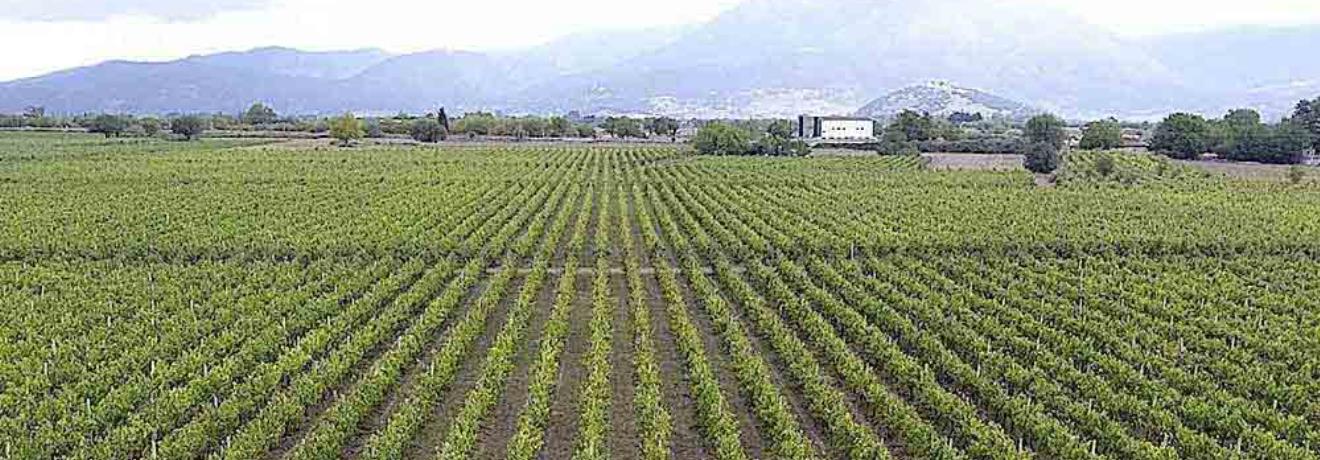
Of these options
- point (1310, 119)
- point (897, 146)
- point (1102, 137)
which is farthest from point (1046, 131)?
point (1310, 119)

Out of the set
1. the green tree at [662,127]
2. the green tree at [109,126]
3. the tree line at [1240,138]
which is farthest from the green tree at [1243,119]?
the green tree at [109,126]

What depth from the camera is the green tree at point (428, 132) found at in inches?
5202

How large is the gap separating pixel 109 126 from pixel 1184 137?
119m

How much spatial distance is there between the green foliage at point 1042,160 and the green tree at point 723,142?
99.3ft

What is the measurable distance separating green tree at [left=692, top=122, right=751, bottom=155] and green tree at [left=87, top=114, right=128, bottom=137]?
73115mm

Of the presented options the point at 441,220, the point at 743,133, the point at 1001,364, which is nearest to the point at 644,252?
the point at 441,220

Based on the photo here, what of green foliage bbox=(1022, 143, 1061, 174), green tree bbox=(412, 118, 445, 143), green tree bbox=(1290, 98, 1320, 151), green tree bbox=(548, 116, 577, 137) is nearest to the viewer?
green foliage bbox=(1022, 143, 1061, 174)

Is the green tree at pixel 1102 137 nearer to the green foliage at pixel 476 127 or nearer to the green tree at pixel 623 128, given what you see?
the green tree at pixel 623 128

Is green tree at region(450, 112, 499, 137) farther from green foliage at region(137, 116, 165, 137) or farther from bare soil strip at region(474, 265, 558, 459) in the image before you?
bare soil strip at region(474, 265, 558, 459)

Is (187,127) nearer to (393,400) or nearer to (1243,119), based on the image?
(1243,119)

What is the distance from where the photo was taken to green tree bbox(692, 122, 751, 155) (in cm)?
10725

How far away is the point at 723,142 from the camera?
107 m

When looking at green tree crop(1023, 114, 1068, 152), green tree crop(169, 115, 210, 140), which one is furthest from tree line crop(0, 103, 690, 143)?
green tree crop(1023, 114, 1068, 152)

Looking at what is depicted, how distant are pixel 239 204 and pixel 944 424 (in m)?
37.3
